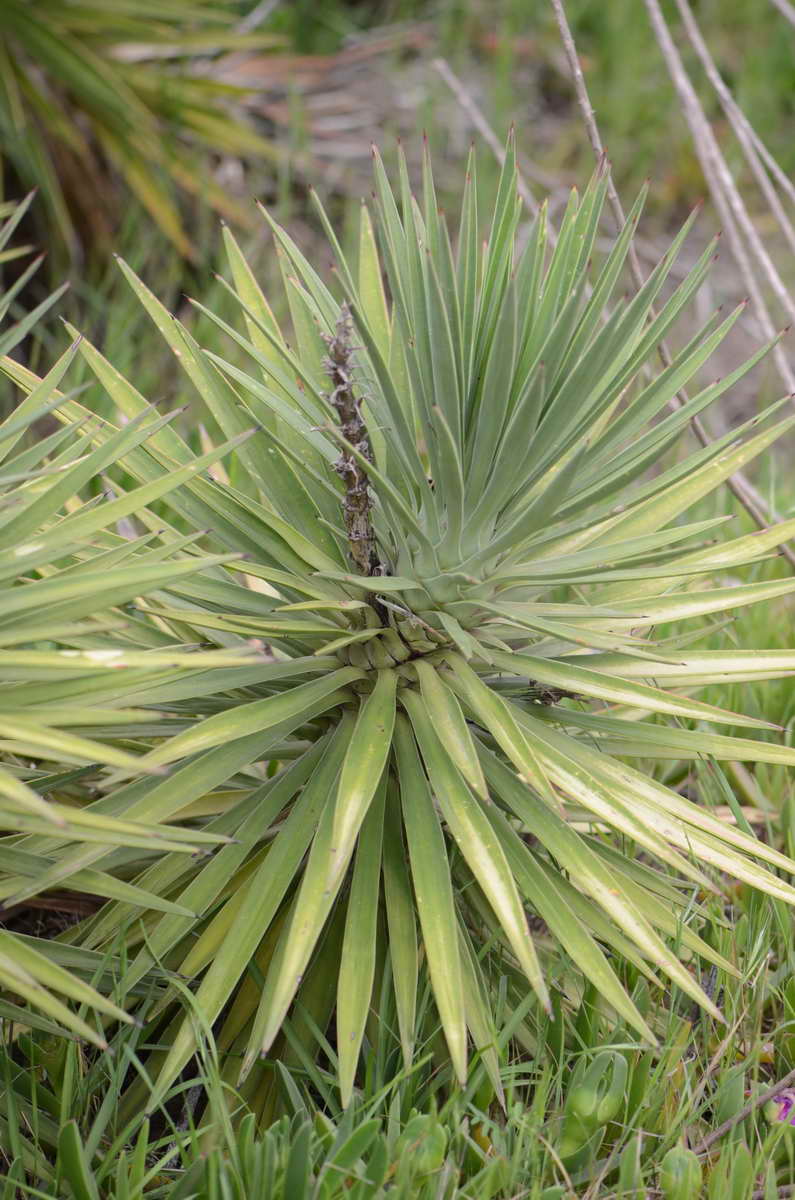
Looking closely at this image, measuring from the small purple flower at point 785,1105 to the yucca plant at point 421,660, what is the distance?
168mm

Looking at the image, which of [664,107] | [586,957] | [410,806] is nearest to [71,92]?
[664,107]

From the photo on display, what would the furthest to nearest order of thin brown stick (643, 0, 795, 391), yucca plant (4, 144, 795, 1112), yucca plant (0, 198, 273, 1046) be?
thin brown stick (643, 0, 795, 391), yucca plant (4, 144, 795, 1112), yucca plant (0, 198, 273, 1046)

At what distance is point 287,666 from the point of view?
4.23ft

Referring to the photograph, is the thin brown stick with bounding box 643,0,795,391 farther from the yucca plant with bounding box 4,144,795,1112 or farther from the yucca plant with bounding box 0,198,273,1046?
the yucca plant with bounding box 0,198,273,1046

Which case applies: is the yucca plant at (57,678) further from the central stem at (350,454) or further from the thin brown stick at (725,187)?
the thin brown stick at (725,187)

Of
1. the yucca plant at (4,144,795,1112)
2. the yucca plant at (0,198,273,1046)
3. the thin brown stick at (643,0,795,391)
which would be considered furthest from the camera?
the thin brown stick at (643,0,795,391)

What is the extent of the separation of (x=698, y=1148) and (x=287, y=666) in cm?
68

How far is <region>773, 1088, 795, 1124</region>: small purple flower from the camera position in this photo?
4.05 feet

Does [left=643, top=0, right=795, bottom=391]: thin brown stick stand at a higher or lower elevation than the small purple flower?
higher

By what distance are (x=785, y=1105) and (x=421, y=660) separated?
0.64 m

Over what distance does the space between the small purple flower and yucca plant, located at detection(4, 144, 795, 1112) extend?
6.6 inches

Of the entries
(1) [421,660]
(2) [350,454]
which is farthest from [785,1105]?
(2) [350,454]

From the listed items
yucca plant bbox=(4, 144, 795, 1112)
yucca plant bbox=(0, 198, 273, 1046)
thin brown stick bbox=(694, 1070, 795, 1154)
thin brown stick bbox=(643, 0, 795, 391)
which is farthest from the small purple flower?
thin brown stick bbox=(643, 0, 795, 391)

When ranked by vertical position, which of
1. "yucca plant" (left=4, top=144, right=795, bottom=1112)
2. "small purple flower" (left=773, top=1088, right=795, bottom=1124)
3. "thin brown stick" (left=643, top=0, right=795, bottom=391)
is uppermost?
"thin brown stick" (left=643, top=0, right=795, bottom=391)
